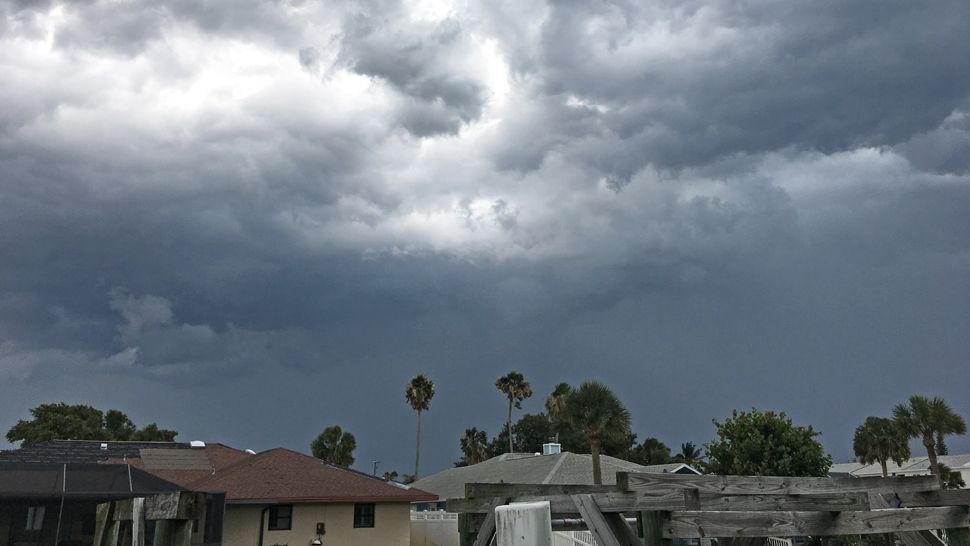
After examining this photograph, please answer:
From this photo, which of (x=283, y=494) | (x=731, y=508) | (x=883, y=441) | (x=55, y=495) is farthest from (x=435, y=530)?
(x=883, y=441)

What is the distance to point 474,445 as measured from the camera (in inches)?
3605

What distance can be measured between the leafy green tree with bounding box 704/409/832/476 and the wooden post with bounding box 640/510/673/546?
2401cm

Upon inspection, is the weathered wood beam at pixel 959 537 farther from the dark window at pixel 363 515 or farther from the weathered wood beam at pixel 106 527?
the dark window at pixel 363 515

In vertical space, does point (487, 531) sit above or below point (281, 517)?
above

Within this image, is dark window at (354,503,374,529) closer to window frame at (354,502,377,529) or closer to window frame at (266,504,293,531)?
window frame at (354,502,377,529)

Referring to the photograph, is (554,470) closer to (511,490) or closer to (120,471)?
(120,471)

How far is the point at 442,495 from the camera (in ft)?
166

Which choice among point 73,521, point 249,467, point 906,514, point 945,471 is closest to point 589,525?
point 906,514

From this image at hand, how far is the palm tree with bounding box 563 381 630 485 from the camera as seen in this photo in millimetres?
39312

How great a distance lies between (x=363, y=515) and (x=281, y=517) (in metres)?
3.65

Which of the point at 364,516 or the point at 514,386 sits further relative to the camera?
the point at 514,386

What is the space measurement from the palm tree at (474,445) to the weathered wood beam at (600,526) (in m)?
85.1

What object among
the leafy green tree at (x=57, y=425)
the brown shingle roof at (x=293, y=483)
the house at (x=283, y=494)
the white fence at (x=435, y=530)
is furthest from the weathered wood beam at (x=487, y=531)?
the leafy green tree at (x=57, y=425)

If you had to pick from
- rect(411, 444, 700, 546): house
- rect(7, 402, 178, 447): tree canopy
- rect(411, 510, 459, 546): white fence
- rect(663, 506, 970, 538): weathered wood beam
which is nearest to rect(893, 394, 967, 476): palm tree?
rect(411, 444, 700, 546): house
